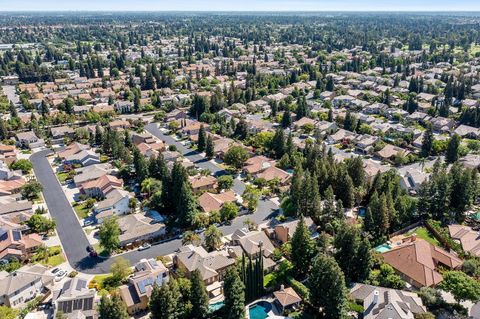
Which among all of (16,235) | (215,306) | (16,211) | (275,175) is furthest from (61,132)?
(215,306)

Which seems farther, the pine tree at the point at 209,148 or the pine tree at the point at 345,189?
the pine tree at the point at 209,148

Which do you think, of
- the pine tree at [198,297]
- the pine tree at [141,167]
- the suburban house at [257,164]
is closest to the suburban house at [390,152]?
the suburban house at [257,164]

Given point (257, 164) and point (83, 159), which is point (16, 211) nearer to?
point (83, 159)

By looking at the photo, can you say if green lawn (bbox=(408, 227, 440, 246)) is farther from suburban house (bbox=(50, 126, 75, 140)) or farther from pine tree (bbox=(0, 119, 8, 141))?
pine tree (bbox=(0, 119, 8, 141))

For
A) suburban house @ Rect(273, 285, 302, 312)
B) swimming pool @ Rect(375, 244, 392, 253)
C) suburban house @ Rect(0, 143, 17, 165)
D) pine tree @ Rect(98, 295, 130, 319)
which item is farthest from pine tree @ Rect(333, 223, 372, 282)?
suburban house @ Rect(0, 143, 17, 165)

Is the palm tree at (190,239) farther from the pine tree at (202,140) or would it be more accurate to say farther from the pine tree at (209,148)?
the pine tree at (202,140)

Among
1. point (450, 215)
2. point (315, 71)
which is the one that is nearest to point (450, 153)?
point (450, 215)
